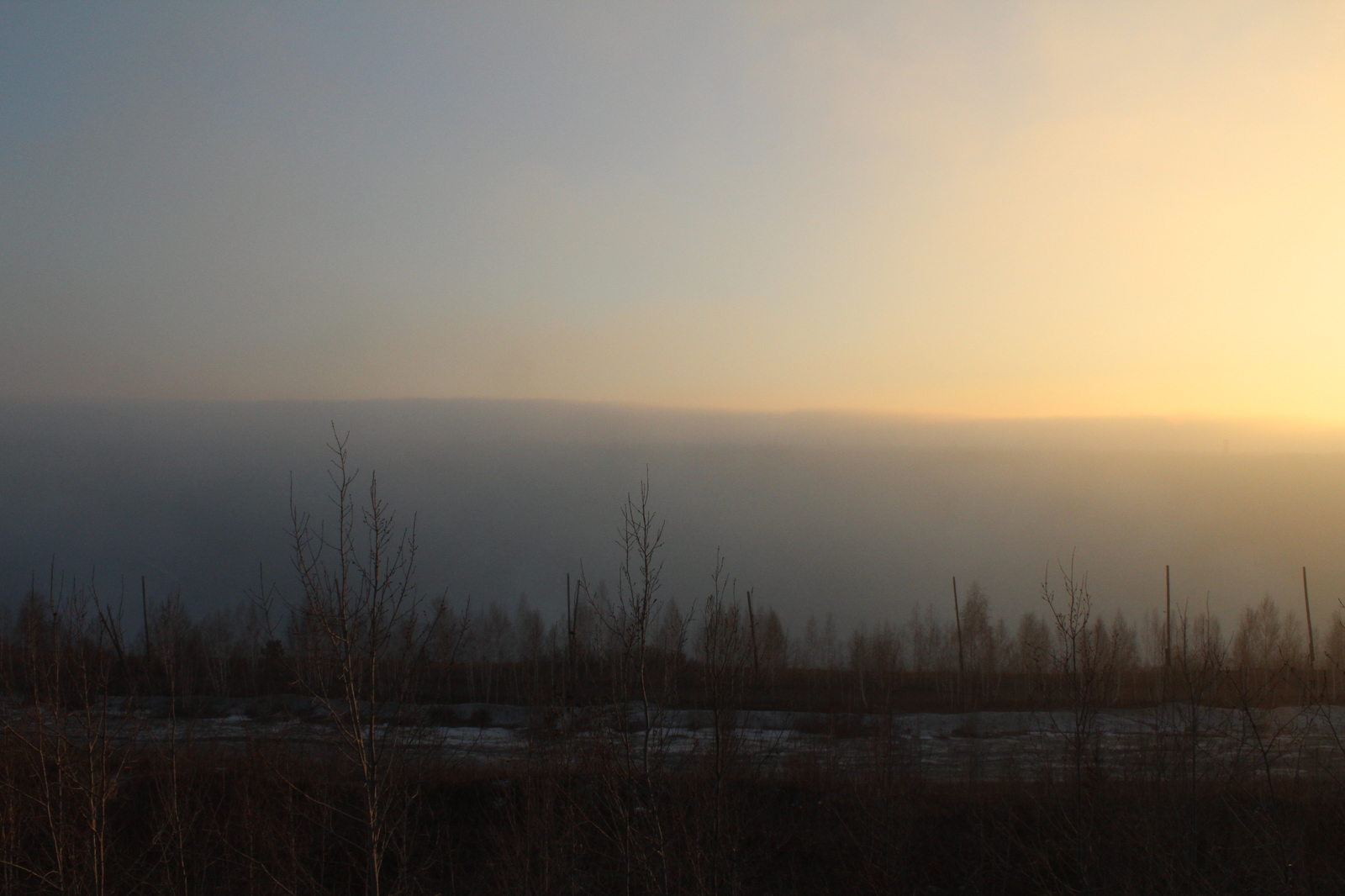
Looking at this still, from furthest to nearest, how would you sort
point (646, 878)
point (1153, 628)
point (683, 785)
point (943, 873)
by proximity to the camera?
point (1153, 628) → point (943, 873) → point (683, 785) → point (646, 878)

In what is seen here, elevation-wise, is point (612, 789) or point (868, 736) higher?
point (612, 789)

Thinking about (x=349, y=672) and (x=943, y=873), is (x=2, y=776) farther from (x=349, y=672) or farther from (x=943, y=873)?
(x=943, y=873)

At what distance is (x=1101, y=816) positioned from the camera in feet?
46.8

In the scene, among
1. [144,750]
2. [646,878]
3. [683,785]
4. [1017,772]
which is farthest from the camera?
[144,750]

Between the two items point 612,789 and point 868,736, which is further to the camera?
point 868,736

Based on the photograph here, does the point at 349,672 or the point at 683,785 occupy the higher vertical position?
the point at 349,672

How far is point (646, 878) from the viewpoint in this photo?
9.54 m

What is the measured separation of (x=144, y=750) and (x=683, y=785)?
52.8 ft

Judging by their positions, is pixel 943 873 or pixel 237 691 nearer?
pixel 943 873

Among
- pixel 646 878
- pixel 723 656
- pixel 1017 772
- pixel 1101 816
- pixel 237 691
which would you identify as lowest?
pixel 237 691

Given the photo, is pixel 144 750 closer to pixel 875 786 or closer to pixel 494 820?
pixel 494 820

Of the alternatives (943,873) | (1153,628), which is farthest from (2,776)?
(1153,628)

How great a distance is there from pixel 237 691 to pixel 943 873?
39690 mm

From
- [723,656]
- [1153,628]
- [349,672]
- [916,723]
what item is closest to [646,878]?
[723,656]
